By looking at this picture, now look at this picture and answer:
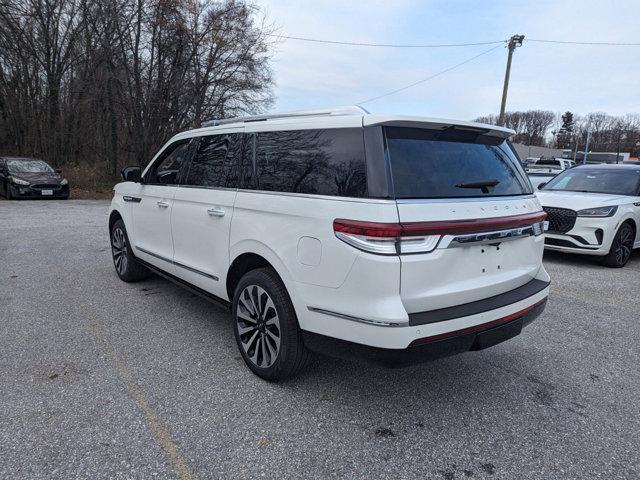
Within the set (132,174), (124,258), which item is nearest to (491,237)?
(132,174)

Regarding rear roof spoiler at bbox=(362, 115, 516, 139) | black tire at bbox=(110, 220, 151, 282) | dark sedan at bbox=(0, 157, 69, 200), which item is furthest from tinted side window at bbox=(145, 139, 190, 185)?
dark sedan at bbox=(0, 157, 69, 200)

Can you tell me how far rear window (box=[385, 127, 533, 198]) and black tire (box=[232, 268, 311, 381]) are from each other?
1067 mm

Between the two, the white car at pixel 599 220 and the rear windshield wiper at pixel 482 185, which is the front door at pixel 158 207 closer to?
the rear windshield wiper at pixel 482 185

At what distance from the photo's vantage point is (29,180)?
14.8 m

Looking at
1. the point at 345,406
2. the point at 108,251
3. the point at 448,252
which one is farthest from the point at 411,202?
the point at 108,251

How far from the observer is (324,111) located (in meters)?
3.04

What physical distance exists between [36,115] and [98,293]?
2081 centimetres

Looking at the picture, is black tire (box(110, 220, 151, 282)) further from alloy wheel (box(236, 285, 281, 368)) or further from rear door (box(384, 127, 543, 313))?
rear door (box(384, 127, 543, 313))

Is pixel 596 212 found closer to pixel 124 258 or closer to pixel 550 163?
pixel 124 258

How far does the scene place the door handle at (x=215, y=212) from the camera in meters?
3.43

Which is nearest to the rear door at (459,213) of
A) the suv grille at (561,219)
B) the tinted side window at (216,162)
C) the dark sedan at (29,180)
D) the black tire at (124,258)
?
the tinted side window at (216,162)

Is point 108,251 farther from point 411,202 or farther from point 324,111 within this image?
point 411,202

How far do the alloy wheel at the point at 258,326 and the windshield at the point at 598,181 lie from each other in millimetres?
7268

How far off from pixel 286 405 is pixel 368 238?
4.23 ft
